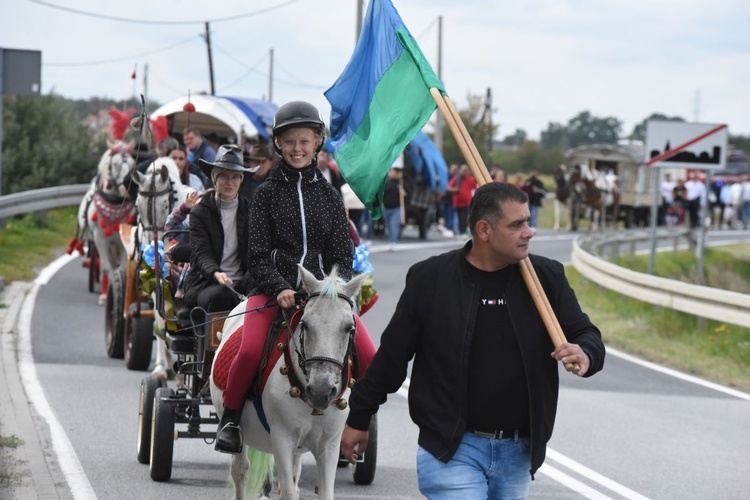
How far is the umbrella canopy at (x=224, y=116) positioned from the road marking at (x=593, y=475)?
16.1 meters

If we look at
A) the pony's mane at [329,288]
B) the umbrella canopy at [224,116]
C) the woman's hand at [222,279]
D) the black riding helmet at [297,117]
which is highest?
the umbrella canopy at [224,116]

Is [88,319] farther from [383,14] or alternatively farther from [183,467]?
[383,14]

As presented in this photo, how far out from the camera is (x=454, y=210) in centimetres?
3891

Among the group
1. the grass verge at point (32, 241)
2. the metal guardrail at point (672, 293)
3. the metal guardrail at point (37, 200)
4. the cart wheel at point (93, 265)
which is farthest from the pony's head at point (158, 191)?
the metal guardrail at point (37, 200)

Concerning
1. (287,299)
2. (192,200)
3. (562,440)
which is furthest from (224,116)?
(287,299)

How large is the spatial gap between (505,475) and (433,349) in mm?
570

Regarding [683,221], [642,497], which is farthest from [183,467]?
[683,221]

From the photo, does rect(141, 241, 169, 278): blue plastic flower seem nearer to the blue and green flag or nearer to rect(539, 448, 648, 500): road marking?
the blue and green flag

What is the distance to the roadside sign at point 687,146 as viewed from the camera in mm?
20547

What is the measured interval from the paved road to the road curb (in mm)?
173

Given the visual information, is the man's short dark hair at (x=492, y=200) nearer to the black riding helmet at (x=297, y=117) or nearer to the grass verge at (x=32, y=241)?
the black riding helmet at (x=297, y=117)

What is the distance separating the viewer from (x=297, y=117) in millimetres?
7527

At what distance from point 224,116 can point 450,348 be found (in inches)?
902

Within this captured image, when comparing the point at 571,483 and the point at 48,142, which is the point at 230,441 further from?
the point at 48,142
